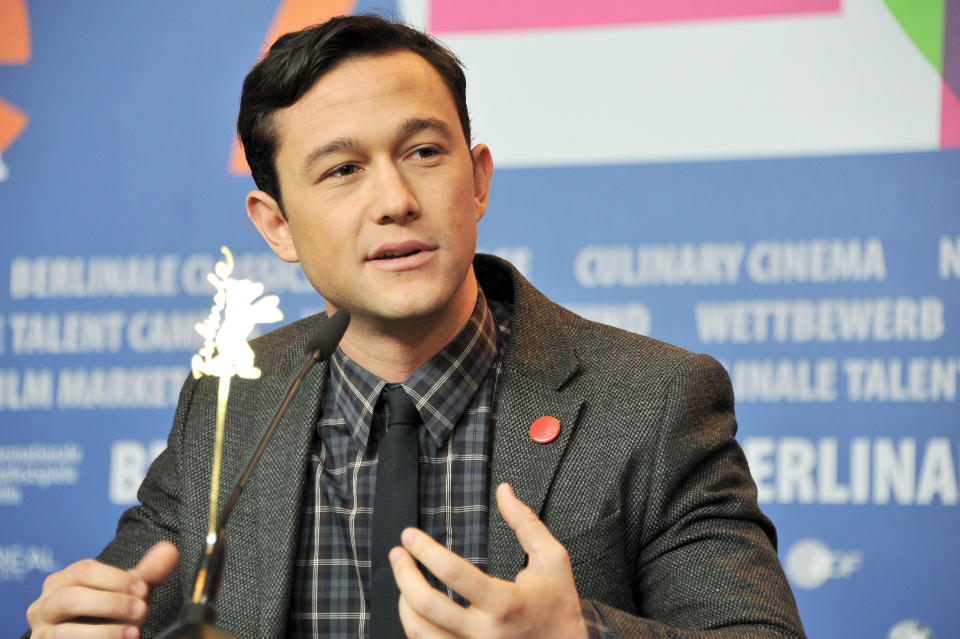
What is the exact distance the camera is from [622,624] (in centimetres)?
140

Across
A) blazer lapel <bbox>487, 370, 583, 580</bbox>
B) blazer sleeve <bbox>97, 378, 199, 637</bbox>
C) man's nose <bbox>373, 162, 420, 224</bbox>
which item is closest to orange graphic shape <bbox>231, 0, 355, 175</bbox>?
blazer sleeve <bbox>97, 378, 199, 637</bbox>

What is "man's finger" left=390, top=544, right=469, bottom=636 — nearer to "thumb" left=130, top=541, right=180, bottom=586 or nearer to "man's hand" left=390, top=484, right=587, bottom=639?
"man's hand" left=390, top=484, right=587, bottom=639

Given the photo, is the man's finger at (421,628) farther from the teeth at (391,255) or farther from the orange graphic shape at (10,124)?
the orange graphic shape at (10,124)

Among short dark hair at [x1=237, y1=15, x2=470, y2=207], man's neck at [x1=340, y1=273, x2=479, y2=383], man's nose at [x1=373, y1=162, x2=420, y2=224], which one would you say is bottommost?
man's neck at [x1=340, y1=273, x2=479, y2=383]

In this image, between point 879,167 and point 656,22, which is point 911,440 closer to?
point 879,167

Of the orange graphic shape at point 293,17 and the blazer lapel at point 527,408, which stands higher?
the orange graphic shape at point 293,17

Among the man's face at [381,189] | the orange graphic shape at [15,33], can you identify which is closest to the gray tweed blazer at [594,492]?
the man's face at [381,189]

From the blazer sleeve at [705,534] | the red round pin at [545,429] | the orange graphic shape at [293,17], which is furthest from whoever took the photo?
the orange graphic shape at [293,17]

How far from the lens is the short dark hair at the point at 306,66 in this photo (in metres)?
1.94

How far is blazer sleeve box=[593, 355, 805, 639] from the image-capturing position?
1.62 meters

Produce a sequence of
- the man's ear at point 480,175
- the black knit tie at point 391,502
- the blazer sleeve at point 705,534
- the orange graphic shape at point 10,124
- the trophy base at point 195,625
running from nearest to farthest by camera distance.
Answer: the trophy base at point 195,625
the blazer sleeve at point 705,534
the black knit tie at point 391,502
the man's ear at point 480,175
the orange graphic shape at point 10,124

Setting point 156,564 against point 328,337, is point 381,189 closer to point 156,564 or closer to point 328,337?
point 328,337

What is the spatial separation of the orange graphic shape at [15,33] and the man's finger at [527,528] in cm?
262

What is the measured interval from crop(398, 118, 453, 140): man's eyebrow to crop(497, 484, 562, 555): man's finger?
2.67 feet
